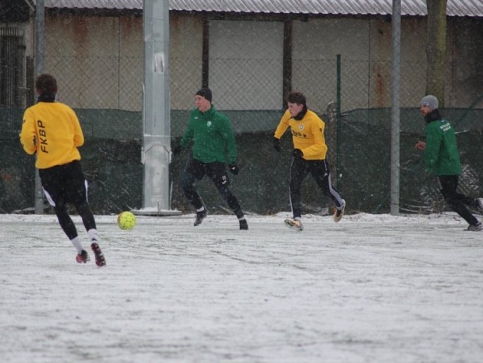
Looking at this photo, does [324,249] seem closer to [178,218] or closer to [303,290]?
[303,290]

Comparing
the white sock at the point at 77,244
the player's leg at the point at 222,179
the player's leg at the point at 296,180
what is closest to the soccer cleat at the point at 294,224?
the player's leg at the point at 296,180

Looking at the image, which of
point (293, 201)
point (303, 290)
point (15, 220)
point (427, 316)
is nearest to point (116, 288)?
point (303, 290)

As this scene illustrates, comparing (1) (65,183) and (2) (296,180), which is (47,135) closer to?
(1) (65,183)

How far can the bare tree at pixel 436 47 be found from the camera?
18.5 m

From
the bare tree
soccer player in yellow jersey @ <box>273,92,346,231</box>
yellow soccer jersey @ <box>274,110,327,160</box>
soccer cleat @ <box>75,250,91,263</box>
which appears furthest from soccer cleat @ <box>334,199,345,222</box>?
soccer cleat @ <box>75,250,91,263</box>

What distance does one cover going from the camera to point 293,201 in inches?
583

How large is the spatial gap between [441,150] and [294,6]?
25.7ft

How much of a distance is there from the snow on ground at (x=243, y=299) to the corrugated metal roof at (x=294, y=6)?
797 centimetres

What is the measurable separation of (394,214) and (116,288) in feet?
30.0

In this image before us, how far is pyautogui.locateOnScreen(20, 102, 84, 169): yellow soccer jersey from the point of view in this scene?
10438 mm

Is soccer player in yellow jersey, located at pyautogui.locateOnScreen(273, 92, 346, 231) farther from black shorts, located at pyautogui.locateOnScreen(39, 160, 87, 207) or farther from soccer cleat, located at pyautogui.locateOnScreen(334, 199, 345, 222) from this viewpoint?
black shorts, located at pyautogui.locateOnScreen(39, 160, 87, 207)

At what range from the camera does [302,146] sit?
14.8m

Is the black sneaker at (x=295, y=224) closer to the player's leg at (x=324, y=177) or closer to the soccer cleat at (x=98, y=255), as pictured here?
the player's leg at (x=324, y=177)

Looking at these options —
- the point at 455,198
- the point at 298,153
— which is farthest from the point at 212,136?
the point at 455,198
